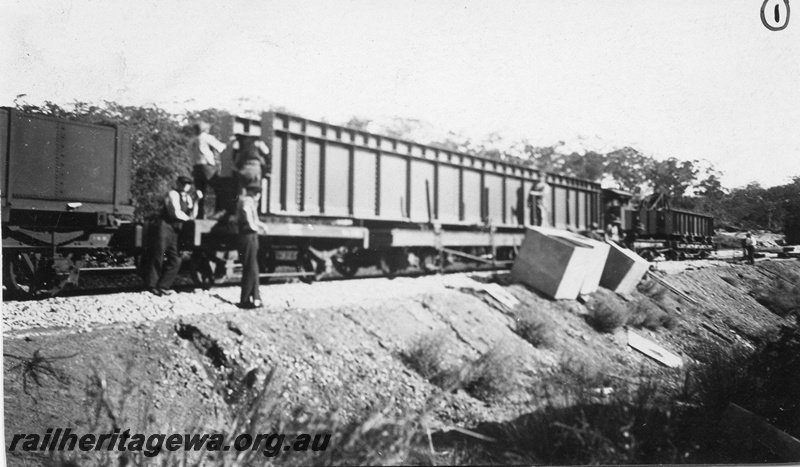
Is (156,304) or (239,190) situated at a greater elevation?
(239,190)

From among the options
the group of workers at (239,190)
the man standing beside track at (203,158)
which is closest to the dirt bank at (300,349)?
the group of workers at (239,190)

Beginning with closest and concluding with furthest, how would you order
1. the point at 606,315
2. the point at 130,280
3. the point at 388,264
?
the point at 606,315
the point at 130,280
the point at 388,264

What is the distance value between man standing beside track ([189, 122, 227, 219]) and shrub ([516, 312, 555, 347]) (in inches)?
121

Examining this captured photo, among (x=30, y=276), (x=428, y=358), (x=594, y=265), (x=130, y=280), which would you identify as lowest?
(x=428, y=358)

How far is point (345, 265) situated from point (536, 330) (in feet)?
8.05

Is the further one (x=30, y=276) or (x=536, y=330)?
(x=536, y=330)

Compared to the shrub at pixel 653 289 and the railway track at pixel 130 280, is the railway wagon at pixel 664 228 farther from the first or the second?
the railway track at pixel 130 280

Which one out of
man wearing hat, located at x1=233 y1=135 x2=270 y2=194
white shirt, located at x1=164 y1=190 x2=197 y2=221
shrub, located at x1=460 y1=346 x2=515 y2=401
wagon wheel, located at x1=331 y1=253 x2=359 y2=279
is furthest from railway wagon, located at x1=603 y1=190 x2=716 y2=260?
white shirt, located at x1=164 y1=190 x2=197 y2=221

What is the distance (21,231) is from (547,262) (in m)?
4.87

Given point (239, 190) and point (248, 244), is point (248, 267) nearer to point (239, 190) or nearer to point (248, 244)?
point (248, 244)

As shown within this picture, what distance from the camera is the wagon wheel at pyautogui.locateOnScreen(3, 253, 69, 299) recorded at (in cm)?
399

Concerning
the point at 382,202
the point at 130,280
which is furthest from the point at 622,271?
the point at 130,280

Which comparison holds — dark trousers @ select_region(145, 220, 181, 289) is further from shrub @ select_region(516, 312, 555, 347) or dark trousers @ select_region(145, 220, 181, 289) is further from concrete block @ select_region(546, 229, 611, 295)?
concrete block @ select_region(546, 229, 611, 295)

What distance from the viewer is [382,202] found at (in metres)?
5.61
